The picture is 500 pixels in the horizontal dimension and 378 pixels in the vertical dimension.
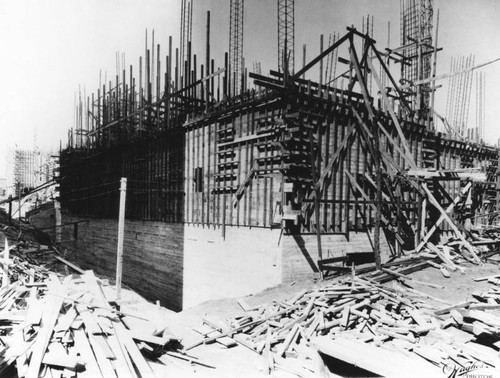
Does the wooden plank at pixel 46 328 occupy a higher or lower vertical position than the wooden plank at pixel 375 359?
higher

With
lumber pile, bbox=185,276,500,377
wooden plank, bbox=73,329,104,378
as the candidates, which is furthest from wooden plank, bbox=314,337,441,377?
wooden plank, bbox=73,329,104,378

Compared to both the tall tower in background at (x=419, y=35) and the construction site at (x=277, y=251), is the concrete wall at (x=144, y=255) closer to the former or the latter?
the construction site at (x=277, y=251)

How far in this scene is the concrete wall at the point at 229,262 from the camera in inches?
514

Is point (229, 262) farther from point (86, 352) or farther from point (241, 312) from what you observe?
point (86, 352)

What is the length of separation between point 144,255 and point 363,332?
15.5 metres

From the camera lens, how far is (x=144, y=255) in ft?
69.3

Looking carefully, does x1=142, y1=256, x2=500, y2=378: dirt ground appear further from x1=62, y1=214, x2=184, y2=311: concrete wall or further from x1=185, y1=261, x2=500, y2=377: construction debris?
x1=62, y1=214, x2=184, y2=311: concrete wall

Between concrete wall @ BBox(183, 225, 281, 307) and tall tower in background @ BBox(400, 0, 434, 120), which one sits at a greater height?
tall tower in background @ BBox(400, 0, 434, 120)

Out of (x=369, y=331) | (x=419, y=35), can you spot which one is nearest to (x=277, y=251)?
(x=369, y=331)

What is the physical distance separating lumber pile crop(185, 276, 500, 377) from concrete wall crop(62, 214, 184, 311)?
8.02 meters

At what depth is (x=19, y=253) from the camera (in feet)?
58.7

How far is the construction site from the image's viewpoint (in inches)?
285

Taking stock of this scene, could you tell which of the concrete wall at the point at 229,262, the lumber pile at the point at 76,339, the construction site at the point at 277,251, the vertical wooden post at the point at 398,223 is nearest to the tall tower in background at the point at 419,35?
the construction site at the point at 277,251

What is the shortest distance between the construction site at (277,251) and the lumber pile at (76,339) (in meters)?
0.04
